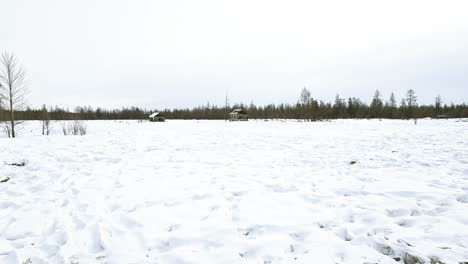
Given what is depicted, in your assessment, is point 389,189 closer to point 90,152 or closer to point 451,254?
point 451,254

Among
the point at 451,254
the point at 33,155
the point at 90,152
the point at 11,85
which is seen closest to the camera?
the point at 451,254

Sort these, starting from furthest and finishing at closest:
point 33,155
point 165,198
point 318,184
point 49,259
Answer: point 33,155
point 318,184
point 165,198
point 49,259

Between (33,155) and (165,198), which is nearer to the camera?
(165,198)

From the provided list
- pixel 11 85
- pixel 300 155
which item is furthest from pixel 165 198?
pixel 11 85

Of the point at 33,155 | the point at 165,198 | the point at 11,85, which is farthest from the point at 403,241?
the point at 11,85

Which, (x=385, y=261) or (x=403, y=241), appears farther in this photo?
(x=403, y=241)

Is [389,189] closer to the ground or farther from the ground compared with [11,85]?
closer to the ground

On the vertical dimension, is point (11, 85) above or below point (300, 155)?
above

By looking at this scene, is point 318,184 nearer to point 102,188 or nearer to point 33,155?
point 102,188

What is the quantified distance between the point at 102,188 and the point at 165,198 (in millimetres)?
1964

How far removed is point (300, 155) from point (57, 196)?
801 centimetres

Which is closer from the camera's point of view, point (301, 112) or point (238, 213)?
point (238, 213)

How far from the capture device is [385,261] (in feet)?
9.28

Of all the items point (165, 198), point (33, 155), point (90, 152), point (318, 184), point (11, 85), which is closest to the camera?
point (165, 198)
